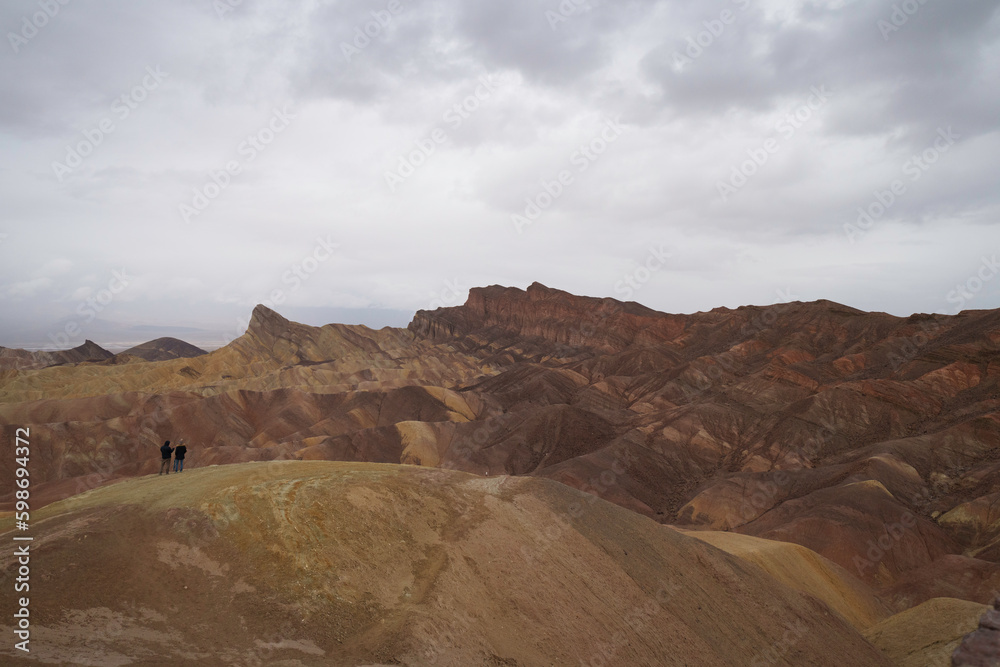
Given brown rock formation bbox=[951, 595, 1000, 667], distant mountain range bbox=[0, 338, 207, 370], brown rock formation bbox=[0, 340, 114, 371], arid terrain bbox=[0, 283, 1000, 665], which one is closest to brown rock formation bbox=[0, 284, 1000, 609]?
arid terrain bbox=[0, 283, 1000, 665]

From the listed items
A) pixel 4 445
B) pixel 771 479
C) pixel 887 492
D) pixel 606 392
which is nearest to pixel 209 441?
pixel 4 445

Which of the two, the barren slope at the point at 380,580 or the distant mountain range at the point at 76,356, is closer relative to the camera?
the barren slope at the point at 380,580

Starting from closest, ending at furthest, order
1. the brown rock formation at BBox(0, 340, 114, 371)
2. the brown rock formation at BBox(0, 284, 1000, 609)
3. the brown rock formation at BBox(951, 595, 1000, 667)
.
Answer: the brown rock formation at BBox(951, 595, 1000, 667) → the brown rock formation at BBox(0, 284, 1000, 609) → the brown rock formation at BBox(0, 340, 114, 371)

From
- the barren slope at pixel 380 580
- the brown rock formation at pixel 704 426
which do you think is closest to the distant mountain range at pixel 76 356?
the brown rock formation at pixel 704 426

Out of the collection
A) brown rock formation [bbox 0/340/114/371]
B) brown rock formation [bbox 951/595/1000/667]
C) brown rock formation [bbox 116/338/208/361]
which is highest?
brown rock formation [bbox 116/338/208/361]

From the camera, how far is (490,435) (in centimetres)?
7019

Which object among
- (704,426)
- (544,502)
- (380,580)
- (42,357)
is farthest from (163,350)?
(380,580)

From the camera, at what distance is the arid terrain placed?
44.3ft

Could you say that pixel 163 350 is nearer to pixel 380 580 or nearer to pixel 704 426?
pixel 704 426

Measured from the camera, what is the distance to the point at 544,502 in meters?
20.3

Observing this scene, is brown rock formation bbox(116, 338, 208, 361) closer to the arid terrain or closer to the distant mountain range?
the distant mountain range

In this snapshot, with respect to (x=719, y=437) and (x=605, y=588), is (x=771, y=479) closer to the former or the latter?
(x=719, y=437)

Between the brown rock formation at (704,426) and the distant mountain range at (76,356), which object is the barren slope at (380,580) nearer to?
the brown rock formation at (704,426)

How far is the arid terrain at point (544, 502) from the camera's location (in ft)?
44.3
